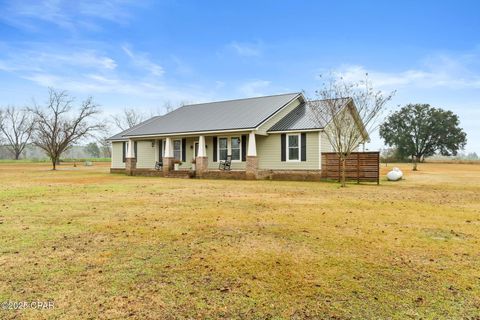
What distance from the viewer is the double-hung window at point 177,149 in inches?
1019

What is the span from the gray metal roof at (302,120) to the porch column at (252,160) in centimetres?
170

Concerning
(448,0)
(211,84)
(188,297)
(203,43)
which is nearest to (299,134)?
(448,0)

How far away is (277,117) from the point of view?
22484 mm

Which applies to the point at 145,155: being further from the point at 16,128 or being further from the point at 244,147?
the point at 16,128

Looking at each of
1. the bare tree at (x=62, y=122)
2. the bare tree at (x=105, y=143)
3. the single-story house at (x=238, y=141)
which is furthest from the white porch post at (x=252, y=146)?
the bare tree at (x=62, y=122)

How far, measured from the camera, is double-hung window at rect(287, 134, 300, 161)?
20.8 m

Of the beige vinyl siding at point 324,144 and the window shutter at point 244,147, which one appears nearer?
the beige vinyl siding at point 324,144

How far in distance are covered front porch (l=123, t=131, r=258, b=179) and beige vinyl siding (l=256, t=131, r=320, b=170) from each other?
43.8 inches

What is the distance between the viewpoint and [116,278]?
4.01 m

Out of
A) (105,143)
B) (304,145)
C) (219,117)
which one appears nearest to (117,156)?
(219,117)

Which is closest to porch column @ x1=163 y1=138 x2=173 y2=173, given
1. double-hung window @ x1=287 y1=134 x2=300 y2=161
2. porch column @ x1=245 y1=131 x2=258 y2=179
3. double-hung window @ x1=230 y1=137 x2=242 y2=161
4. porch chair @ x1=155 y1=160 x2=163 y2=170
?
porch chair @ x1=155 y1=160 x2=163 y2=170

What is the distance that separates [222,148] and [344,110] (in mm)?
8989

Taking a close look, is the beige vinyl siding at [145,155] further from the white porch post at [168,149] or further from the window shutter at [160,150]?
the white porch post at [168,149]

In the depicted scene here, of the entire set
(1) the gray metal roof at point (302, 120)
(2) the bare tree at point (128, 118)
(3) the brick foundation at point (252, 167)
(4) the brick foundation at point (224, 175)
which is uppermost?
(2) the bare tree at point (128, 118)
